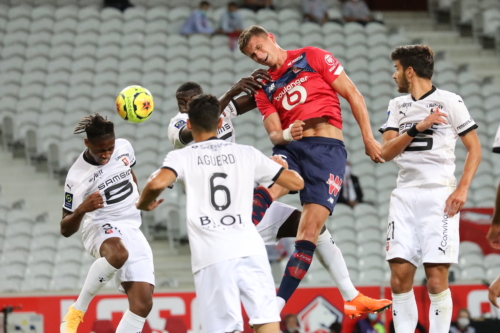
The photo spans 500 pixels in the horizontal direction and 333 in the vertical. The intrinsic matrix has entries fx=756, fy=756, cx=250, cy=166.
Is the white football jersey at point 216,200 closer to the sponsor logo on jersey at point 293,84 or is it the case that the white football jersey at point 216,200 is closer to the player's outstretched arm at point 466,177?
the sponsor logo on jersey at point 293,84

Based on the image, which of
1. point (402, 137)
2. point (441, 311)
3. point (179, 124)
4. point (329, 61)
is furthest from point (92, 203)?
point (441, 311)

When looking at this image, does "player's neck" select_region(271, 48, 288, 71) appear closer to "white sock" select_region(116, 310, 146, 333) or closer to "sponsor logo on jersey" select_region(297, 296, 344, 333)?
"white sock" select_region(116, 310, 146, 333)

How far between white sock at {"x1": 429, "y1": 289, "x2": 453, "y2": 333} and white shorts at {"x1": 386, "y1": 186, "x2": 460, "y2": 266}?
0.29 metres

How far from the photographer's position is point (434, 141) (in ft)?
20.0

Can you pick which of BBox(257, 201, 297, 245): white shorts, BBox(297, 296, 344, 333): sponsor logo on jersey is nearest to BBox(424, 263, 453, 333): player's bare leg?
BBox(257, 201, 297, 245): white shorts

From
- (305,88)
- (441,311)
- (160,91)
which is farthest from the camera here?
(160,91)

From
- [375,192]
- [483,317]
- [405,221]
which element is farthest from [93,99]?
[405,221]

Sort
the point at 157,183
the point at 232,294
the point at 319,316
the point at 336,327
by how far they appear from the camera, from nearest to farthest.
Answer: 1. the point at 157,183
2. the point at 232,294
3. the point at 336,327
4. the point at 319,316

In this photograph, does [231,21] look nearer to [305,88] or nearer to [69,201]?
[69,201]

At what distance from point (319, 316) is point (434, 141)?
3885mm

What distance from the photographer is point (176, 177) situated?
5027mm

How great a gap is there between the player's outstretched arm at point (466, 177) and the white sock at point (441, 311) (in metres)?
0.66

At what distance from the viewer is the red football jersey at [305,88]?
627cm

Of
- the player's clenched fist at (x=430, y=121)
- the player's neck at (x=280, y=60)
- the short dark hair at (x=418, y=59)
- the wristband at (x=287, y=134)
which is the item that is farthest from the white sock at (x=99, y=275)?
the short dark hair at (x=418, y=59)
